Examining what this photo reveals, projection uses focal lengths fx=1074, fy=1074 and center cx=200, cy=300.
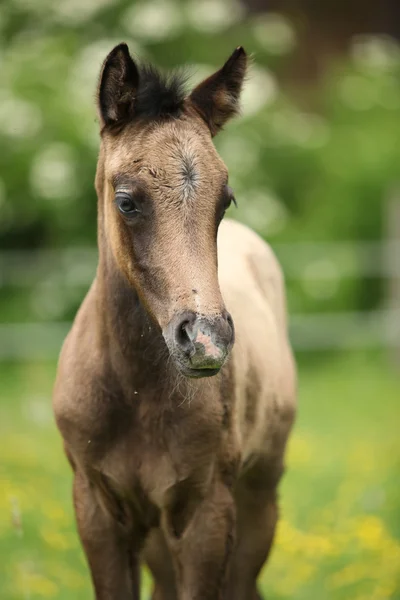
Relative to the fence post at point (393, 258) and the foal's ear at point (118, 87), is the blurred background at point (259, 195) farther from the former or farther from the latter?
the foal's ear at point (118, 87)

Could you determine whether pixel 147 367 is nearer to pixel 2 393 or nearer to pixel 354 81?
pixel 2 393

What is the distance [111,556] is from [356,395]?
6.55 metres

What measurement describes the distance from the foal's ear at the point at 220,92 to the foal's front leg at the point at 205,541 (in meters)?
1.34

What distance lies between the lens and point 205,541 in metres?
3.86

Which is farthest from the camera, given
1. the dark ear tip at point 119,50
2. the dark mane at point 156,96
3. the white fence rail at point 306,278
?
the white fence rail at point 306,278

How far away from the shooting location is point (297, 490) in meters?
7.02

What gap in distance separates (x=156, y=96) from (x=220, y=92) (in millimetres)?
309

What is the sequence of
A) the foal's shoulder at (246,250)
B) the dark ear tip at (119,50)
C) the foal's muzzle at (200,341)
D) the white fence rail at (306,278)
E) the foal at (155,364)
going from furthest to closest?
the white fence rail at (306,278)
the foal's shoulder at (246,250)
the dark ear tip at (119,50)
the foal at (155,364)
the foal's muzzle at (200,341)

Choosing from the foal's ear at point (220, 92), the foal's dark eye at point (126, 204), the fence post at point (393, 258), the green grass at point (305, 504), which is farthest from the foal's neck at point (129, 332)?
the fence post at point (393, 258)

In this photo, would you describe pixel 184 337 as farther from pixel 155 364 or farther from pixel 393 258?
pixel 393 258

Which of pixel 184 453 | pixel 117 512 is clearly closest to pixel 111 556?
pixel 117 512

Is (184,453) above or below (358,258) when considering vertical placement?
above

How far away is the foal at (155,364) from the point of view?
347 cm

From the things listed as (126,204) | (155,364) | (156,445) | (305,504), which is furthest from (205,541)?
(305,504)
